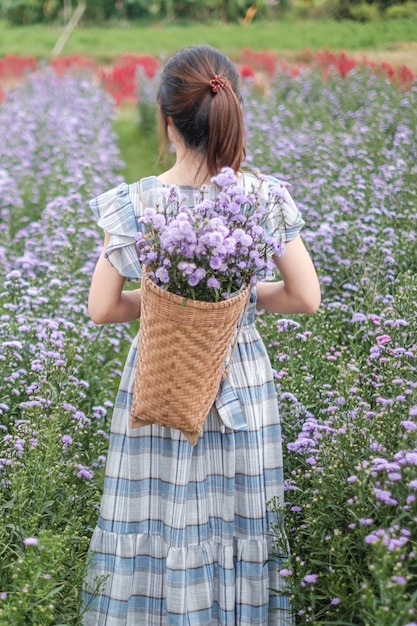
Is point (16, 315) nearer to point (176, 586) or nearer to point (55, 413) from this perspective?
point (55, 413)

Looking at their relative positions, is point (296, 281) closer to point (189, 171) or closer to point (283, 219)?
point (283, 219)

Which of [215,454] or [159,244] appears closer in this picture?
[159,244]

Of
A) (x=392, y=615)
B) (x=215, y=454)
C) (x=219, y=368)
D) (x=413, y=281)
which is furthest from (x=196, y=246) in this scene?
(x=413, y=281)

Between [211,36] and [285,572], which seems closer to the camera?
[285,572]

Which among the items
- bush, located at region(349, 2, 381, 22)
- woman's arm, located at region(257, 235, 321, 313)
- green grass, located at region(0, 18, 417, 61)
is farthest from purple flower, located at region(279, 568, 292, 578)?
bush, located at region(349, 2, 381, 22)

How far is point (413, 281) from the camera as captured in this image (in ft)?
12.9

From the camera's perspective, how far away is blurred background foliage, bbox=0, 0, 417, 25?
8883 mm

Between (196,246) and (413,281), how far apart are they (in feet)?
6.49

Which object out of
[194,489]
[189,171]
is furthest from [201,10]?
[194,489]

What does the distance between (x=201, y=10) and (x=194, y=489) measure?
716 inches

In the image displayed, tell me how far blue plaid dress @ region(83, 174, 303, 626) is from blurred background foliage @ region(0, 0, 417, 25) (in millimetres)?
6663

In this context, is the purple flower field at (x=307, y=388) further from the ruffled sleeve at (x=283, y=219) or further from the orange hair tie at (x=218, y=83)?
the orange hair tie at (x=218, y=83)

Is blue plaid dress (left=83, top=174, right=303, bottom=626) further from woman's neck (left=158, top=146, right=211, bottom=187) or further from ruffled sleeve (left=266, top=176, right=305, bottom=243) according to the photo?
woman's neck (left=158, top=146, right=211, bottom=187)

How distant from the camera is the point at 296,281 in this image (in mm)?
2615
